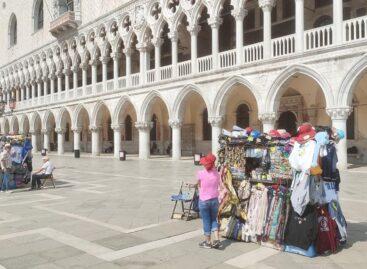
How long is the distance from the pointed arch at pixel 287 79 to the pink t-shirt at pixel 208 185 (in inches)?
456

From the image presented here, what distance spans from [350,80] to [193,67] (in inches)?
354

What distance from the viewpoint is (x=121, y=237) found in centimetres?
646

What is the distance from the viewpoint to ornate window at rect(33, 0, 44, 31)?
40.0 meters

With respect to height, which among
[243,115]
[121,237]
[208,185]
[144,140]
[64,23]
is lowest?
[121,237]

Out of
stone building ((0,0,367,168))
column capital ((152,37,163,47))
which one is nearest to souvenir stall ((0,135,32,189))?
stone building ((0,0,367,168))

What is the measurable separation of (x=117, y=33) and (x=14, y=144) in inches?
648

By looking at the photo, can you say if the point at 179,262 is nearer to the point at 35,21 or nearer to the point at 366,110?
the point at 366,110

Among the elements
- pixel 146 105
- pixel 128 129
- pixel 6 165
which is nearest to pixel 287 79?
pixel 146 105

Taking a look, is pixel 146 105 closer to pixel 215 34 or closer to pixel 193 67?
pixel 193 67

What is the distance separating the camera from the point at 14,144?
13.1 meters

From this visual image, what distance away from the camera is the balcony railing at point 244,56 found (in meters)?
15.9

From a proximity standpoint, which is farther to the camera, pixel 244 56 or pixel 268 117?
pixel 244 56

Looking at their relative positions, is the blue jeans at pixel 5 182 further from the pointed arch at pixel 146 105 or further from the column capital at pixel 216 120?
the pointed arch at pixel 146 105

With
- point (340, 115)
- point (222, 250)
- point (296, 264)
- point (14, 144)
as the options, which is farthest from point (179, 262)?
point (340, 115)
